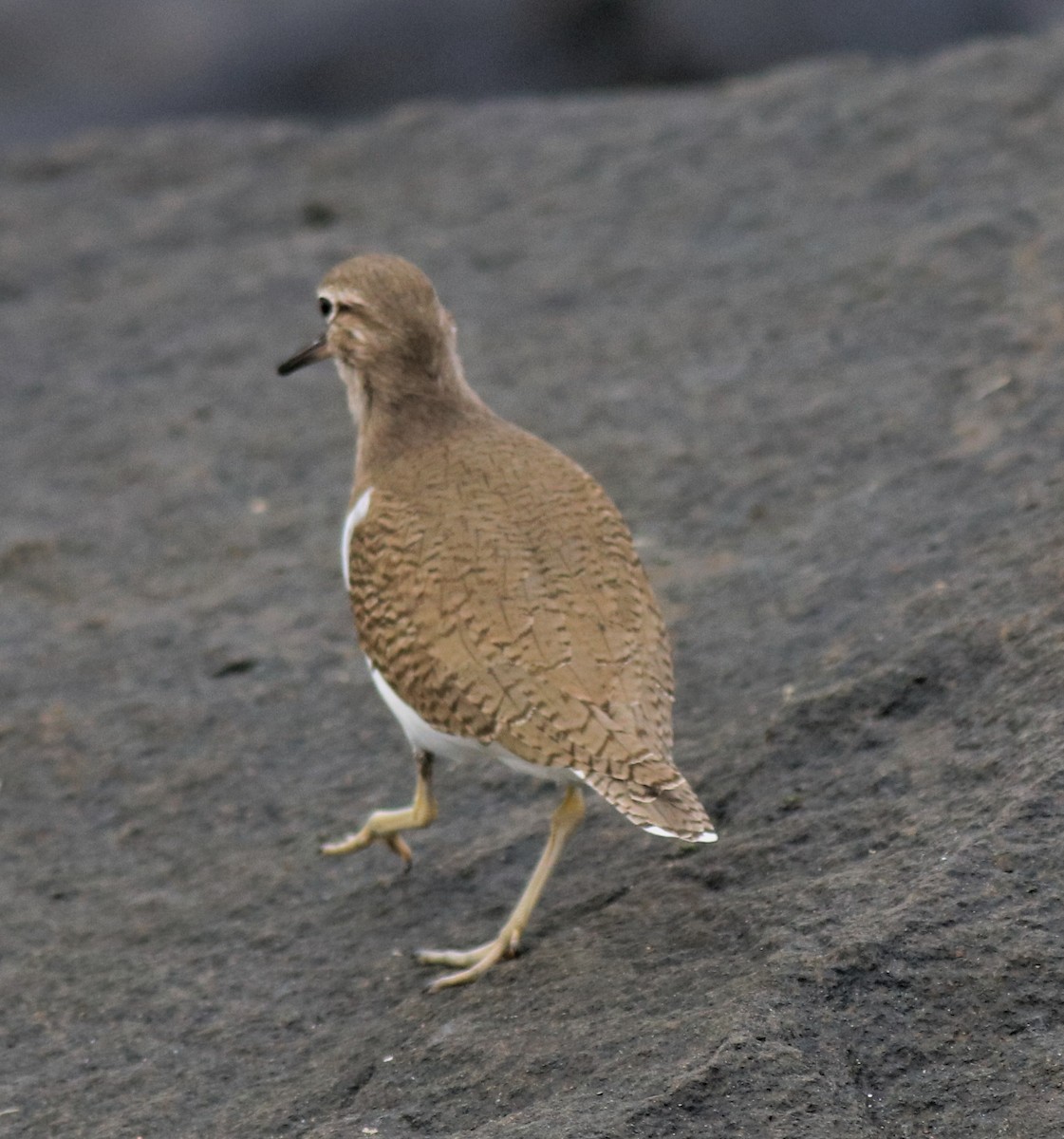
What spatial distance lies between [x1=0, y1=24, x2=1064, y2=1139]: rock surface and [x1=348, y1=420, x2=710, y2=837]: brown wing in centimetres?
48

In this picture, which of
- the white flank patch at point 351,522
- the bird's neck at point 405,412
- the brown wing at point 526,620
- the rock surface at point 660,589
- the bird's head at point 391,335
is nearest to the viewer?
the rock surface at point 660,589

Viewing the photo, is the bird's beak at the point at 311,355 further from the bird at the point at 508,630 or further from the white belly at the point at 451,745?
the white belly at the point at 451,745

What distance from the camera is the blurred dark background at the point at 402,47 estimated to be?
15.7 m

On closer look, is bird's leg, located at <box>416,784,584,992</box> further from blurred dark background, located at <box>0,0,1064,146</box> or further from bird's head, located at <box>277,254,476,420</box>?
blurred dark background, located at <box>0,0,1064,146</box>

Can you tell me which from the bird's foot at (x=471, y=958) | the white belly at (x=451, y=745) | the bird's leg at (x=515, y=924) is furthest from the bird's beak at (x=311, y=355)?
the bird's foot at (x=471, y=958)

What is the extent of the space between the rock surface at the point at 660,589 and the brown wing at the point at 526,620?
1.58ft

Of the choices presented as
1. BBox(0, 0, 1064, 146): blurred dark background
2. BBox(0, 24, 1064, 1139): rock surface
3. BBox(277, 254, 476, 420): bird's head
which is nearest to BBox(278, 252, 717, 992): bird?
BBox(277, 254, 476, 420): bird's head

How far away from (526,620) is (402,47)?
1229cm

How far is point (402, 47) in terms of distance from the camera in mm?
16109

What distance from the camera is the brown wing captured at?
15.1 feet

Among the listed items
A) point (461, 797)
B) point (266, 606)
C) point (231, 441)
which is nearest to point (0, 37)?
point (231, 441)

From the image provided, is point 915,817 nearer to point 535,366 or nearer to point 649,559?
point 649,559

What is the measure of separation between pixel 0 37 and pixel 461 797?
42.8 feet

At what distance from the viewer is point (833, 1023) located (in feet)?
12.9
